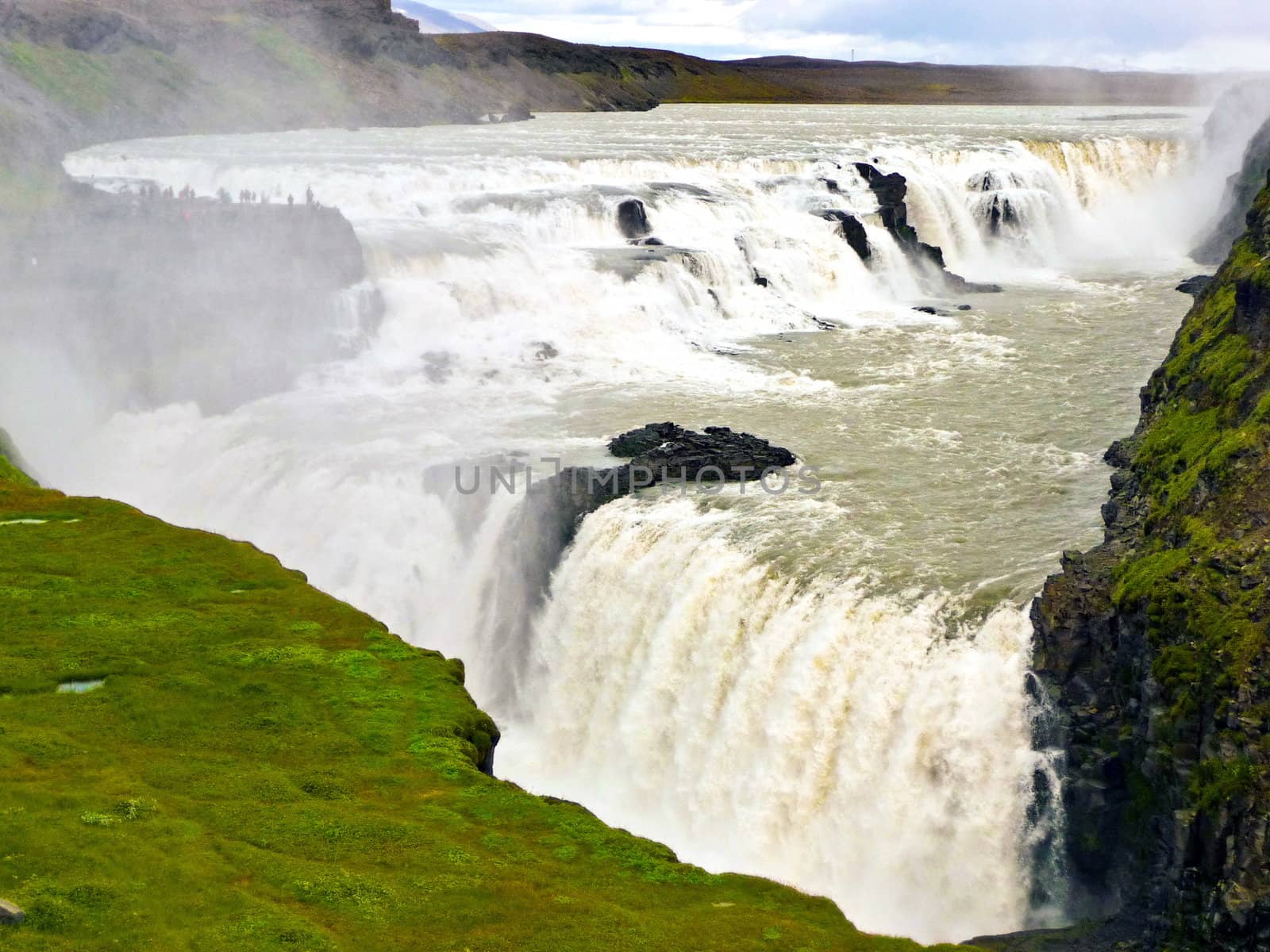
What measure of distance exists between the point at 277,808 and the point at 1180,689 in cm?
1153

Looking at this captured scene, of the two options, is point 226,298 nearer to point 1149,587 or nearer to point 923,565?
point 923,565

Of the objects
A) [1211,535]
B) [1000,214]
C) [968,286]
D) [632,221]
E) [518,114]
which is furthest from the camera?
[518,114]

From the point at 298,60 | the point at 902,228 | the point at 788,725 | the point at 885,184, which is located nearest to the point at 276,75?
the point at 298,60

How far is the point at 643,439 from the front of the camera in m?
31.9

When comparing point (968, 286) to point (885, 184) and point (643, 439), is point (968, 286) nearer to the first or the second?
point (885, 184)

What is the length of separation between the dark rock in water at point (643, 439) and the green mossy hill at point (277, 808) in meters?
11.0

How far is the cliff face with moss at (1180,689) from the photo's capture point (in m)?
16.9

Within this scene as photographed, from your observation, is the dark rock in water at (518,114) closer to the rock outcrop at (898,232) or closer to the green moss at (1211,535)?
the rock outcrop at (898,232)

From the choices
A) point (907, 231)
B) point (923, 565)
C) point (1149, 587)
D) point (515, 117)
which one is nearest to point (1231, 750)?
point (1149, 587)

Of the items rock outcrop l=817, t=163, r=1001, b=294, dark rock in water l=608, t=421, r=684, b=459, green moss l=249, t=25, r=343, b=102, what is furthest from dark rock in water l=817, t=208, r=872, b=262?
green moss l=249, t=25, r=343, b=102

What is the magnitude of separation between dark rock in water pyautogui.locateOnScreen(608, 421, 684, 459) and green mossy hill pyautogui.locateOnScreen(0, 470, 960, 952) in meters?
11.0

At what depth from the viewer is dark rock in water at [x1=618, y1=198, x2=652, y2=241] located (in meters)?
51.2

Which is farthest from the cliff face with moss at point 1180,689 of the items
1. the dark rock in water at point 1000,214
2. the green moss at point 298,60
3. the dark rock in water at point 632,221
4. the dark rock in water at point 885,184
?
the green moss at point 298,60

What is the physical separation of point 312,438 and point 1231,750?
2338cm
